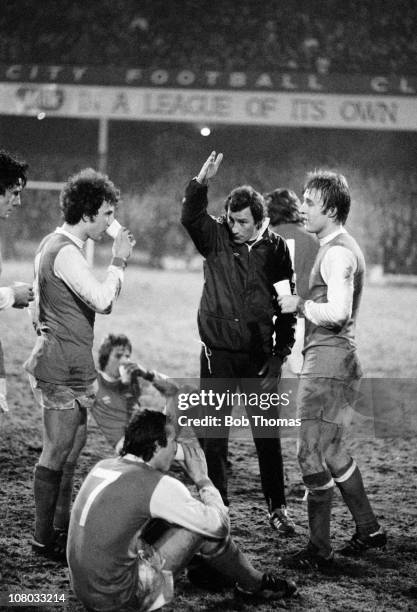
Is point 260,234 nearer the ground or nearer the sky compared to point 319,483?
nearer the sky

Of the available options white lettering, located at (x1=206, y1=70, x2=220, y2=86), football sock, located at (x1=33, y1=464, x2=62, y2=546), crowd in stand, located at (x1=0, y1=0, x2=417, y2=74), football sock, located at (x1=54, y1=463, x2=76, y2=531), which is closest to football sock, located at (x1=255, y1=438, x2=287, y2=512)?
football sock, located at (x1=54, y1=463, x2=76, y2=531)

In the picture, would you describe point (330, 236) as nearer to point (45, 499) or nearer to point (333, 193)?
point (333, 193)

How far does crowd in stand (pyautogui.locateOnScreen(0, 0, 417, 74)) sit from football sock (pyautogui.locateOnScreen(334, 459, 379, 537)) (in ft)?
22.8

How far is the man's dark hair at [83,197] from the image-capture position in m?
3.43

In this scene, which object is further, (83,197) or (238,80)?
(238,80)

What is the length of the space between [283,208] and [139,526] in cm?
236

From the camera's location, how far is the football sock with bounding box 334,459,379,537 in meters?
3.53

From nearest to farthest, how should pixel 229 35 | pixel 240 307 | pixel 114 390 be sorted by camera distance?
1. pixel 240 307
2. pixel 114 390
3. pixel 229 35

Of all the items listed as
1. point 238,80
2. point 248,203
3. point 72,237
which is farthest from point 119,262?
point 238,80

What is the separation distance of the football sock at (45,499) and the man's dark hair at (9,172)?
3.81 feet

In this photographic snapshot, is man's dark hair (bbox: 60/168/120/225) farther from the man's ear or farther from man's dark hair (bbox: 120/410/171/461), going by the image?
man's dark hair (bbox: 120/410/171/461)

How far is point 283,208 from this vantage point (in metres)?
4.51

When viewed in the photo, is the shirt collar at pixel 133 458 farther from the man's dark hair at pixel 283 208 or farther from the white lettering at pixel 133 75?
the white lettering at pixel 133 75

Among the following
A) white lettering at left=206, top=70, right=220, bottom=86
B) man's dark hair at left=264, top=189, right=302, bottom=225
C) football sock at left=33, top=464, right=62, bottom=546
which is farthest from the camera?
white lettering at left=206, top=70, right=220, bottom=86
